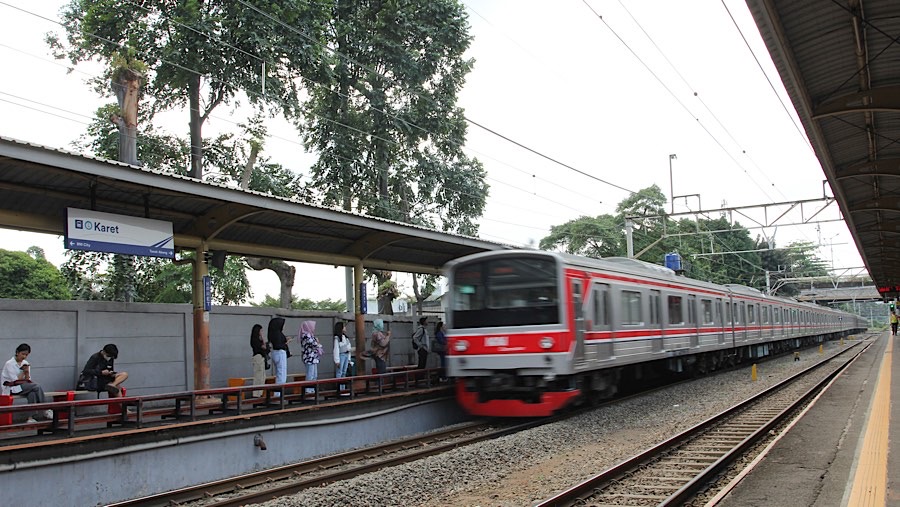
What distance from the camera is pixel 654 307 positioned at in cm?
1456

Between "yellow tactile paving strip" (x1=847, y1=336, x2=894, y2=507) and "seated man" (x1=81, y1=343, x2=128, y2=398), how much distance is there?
8.27 metres

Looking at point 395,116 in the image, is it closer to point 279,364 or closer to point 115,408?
point 279,364

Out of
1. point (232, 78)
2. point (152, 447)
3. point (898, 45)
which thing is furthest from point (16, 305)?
point (232, 78)

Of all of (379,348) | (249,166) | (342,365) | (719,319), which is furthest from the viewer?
(249,166)

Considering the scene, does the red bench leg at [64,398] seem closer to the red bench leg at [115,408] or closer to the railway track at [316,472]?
the red bench leg at [115,408]

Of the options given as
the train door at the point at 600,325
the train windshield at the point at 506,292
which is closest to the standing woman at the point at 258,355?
the train windshield at the point at 506,292

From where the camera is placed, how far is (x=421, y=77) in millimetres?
26109

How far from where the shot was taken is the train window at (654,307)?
47.3ft

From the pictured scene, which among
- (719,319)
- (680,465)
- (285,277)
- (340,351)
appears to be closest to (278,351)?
(340,351)

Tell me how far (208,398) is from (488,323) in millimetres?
4510

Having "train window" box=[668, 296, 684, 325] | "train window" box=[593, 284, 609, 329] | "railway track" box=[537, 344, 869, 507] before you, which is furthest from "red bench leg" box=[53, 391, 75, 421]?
"train window" box=[668, 296, 684, 325]

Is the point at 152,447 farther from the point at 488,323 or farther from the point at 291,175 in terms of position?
the point at 291,175

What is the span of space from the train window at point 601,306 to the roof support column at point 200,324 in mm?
6174

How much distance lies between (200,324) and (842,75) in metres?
9.77
